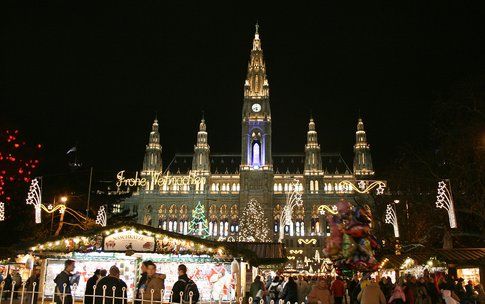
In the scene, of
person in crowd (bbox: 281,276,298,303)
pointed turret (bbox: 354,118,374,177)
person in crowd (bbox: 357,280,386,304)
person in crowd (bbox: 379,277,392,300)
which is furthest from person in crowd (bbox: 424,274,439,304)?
pointed turret (bbox: 354,118,374,177)

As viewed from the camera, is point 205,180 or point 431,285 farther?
point 205,180

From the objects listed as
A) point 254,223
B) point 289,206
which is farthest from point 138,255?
point 254,223

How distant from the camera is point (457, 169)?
22.8 meters

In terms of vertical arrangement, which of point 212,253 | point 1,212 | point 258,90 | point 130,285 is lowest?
point 130,285

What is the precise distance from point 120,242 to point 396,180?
19.2 metres

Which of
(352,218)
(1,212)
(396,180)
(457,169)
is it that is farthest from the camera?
(396,180)

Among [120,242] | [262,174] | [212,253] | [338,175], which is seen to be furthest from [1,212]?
[338,175]

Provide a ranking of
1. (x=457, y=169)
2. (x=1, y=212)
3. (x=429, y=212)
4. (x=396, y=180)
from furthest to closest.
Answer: (x=396, y=180), (x=429, y=212), (x=457, y=169), (x=1, y=212)

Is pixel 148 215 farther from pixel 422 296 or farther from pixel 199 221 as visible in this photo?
pixel 422 296

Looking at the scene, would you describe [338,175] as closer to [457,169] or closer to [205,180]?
[205,180]

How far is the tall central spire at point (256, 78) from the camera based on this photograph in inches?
3132

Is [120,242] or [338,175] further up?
[338,175]

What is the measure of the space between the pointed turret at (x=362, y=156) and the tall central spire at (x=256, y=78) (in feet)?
58.9

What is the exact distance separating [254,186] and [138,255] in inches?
2451
